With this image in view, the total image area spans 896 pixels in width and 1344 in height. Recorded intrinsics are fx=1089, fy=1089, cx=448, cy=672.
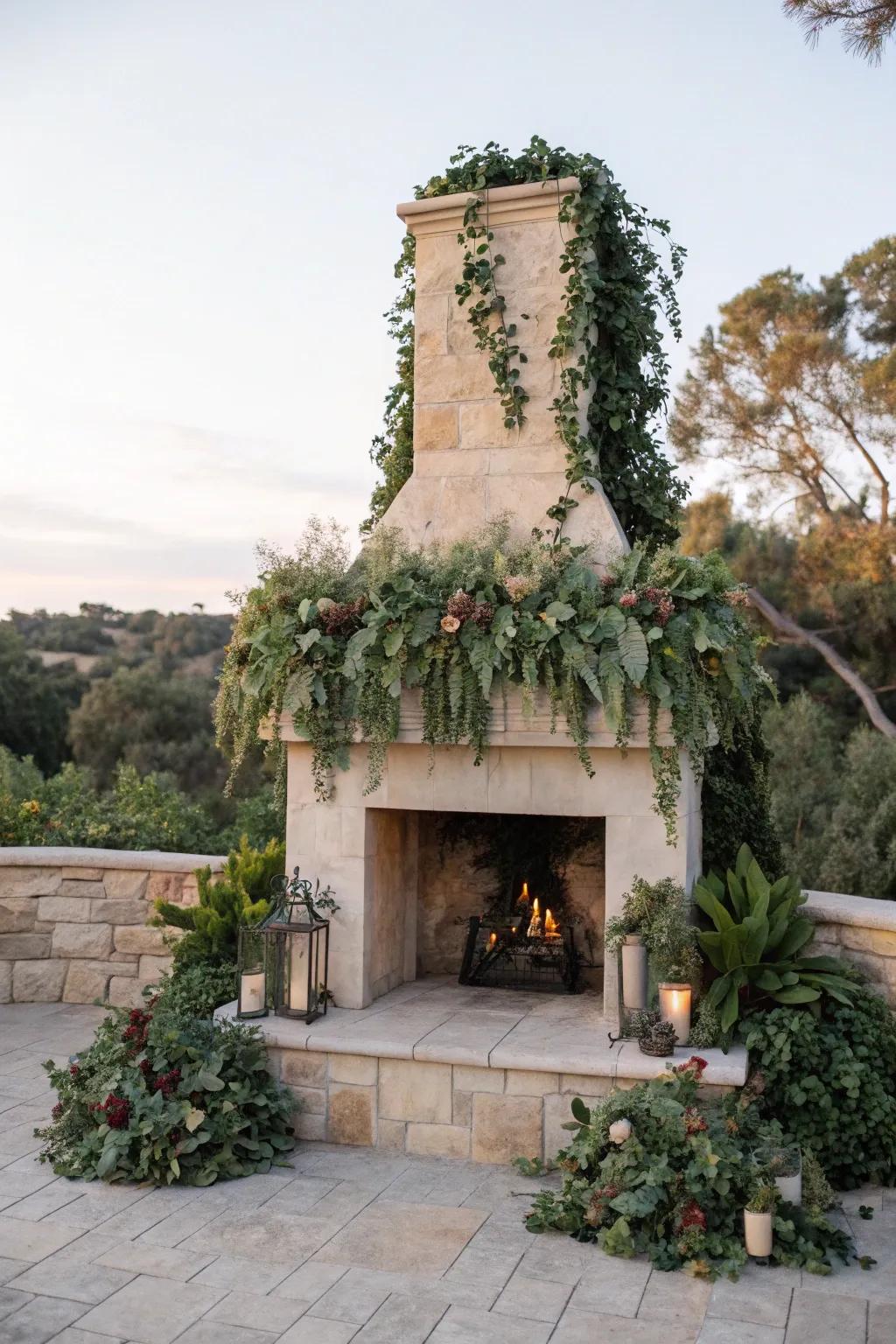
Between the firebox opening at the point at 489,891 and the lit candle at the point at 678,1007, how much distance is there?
1.28 metres

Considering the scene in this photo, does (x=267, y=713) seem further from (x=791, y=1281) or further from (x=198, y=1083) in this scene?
(x=791, y=1281)

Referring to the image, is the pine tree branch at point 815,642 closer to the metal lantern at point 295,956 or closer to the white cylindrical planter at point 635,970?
the white cylindrical planter at point 635,970

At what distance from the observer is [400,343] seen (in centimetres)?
676

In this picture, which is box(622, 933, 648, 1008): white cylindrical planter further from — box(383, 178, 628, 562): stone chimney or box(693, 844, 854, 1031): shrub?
box(383, 178, 628, 562): stone chimney

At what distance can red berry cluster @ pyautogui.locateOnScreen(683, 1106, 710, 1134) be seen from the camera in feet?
13.4

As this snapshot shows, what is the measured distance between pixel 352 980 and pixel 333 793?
954 millimetres

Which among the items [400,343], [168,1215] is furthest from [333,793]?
[400,343]

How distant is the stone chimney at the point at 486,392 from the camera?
19.1ft

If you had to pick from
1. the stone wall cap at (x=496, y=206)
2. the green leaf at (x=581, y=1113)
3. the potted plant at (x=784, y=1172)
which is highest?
the stone wall cap at (x=496, y=206)

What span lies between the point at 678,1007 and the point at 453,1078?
3.46 ft

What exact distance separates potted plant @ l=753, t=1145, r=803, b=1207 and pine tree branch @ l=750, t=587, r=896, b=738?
12115mm

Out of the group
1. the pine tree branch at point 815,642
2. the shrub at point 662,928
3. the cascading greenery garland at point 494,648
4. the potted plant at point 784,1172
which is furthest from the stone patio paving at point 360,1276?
the pine tree branch at point 815,642

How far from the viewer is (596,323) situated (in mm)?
5977

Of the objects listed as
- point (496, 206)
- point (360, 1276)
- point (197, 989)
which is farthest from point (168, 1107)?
point (496, 206)
